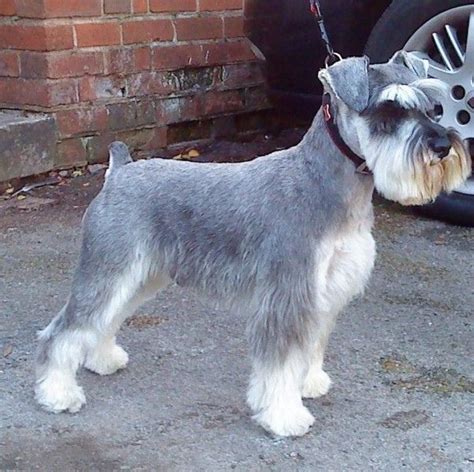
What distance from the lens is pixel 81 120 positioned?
6582 mm

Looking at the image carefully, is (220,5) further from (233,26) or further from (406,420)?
(406,420)

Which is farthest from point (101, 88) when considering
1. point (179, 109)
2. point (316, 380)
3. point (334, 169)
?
point (334, 169)

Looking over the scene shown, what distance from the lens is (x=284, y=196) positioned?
342cm

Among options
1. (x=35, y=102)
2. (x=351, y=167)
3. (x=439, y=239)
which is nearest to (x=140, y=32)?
(x=35, y=102)

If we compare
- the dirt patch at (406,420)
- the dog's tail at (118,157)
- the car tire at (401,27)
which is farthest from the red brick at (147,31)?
the dirt patch at (406,420)

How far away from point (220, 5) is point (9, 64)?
1676 mm

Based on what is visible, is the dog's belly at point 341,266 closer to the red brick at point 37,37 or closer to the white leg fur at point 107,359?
the white leg fur at point 107,359

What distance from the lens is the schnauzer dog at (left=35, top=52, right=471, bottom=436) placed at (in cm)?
324

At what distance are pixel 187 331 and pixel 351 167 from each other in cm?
138

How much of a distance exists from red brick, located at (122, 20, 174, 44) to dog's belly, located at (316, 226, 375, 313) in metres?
3.69

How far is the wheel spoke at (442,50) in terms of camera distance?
17.5 feet

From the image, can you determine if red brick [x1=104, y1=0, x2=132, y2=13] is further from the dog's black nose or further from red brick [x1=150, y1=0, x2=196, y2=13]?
the dog's black nose

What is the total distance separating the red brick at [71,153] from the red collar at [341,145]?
3506 mm

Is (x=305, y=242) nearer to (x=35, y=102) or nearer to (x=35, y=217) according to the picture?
(x=35, y=217)
